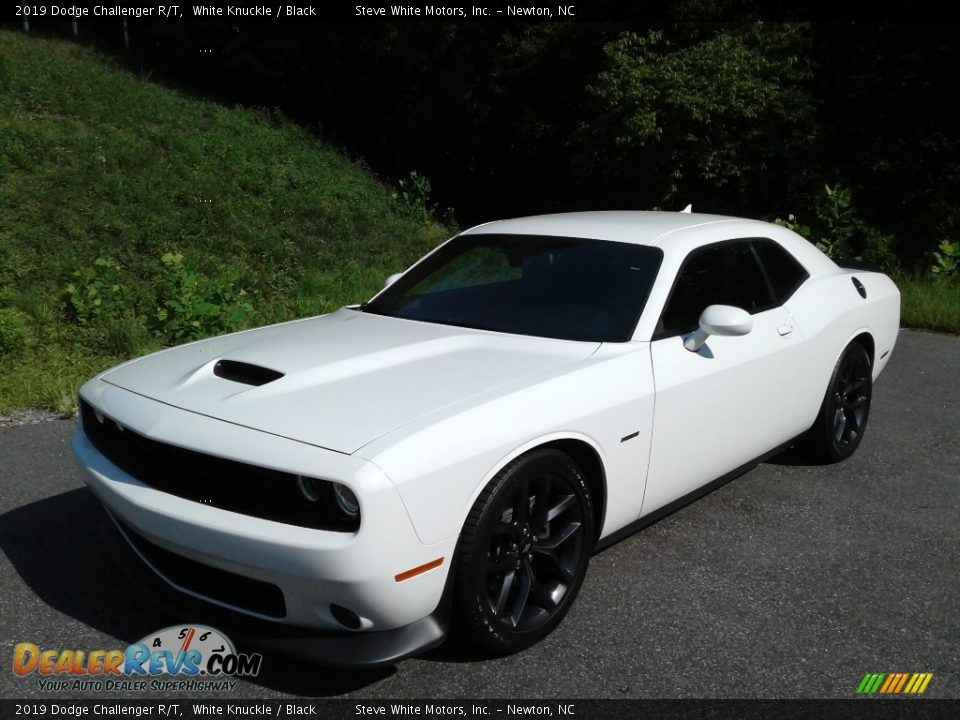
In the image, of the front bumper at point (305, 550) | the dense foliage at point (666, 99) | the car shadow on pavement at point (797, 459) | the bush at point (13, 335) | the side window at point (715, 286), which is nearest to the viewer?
the front bumper at point (305, 550)

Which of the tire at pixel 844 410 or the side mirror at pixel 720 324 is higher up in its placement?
the side mirror at pixel 720 324

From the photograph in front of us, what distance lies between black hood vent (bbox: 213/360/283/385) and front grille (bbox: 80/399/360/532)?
379 mm

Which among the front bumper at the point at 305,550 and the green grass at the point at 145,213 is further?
the green grass at the point at 145,213

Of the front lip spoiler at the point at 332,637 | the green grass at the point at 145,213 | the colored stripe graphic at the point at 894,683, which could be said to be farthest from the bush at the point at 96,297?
the colored stripe graphic at the point at 894,683

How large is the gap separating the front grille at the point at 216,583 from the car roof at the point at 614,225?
2205mm

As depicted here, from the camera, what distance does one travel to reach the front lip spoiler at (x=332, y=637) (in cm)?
260

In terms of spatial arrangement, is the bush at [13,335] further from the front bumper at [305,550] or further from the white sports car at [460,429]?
the front bumper at [305,550]

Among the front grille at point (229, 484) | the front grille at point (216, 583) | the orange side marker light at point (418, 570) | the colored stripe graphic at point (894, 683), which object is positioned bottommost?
the colored stripe graphic at point (894, 683)

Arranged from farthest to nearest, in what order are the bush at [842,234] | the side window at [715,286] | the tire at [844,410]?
1. the bush at [842,234]
2. the tire at [844,410]
3. the side window at [715,286]

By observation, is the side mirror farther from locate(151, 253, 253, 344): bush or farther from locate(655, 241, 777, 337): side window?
locate(151, 253, 253, 344): bush

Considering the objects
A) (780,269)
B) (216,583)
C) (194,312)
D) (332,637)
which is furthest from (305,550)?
(194,312)

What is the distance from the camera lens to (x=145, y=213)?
38.2 ft

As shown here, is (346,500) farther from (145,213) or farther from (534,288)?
(145,213)
